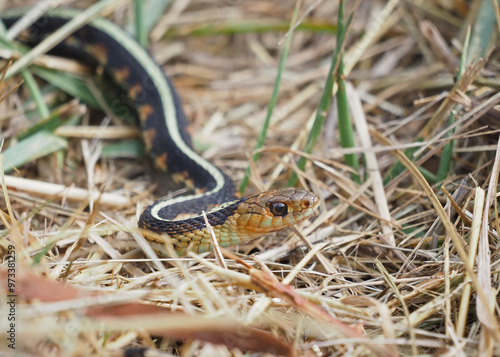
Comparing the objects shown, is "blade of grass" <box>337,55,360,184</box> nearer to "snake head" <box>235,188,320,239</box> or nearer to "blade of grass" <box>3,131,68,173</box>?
"snake head" <box>235,188,320,239</box>

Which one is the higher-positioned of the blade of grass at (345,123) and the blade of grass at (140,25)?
the blade of grass at (140,25)

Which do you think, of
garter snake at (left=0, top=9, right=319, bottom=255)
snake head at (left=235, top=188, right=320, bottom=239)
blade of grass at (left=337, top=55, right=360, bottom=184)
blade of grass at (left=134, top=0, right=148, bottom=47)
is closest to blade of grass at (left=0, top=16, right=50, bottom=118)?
garter snake at (left=0, top=9, right=319, bottom=255)

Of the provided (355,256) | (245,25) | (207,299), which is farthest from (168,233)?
(245,25)

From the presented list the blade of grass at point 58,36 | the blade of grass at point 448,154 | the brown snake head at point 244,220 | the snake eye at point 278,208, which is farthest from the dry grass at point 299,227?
the blade of grass at point 58,36

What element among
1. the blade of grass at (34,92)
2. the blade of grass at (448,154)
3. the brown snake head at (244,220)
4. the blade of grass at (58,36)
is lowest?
the brown snake head at (244,220)

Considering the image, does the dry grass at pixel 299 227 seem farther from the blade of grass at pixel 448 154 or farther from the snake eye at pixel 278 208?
the snake eye at pixel 278 208

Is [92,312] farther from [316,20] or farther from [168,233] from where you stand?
[316,20]

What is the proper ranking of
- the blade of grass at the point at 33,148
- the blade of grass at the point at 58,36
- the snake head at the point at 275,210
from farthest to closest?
the blade of grass at the point at 58,36
the blade of grass at the point at 33,148
the snake head at the point at 275,210

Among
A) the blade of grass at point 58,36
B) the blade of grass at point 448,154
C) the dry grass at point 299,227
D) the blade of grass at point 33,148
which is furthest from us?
the blade of grass at point 58,36
